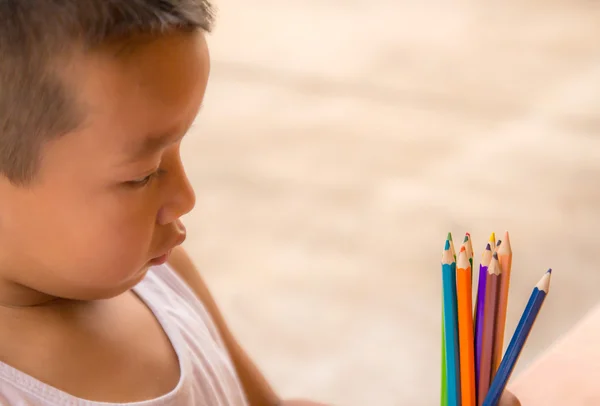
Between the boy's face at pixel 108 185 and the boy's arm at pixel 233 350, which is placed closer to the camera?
the boy's face at pixel 108 185

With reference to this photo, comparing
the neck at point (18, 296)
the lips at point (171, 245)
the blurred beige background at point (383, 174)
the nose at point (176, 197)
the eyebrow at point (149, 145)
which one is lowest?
the blurred beige background at point (383, 174)

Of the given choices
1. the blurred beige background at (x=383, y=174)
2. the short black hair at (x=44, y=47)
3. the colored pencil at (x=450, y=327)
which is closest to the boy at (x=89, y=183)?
the short black hair at (x=44, y=47)

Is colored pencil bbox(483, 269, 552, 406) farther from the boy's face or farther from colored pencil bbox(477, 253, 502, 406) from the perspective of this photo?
the boy's face

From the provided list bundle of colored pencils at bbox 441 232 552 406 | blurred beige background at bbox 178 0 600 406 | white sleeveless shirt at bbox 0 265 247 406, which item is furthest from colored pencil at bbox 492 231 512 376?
blurred beige background at bbox 178 0 600 406

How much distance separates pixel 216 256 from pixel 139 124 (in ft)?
3.13

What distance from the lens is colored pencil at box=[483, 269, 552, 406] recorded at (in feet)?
1.35

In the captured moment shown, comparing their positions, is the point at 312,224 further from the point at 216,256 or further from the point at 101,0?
the point at 101,0

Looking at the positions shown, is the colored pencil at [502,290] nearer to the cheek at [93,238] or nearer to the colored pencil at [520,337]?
the colored pencil at [520,337]

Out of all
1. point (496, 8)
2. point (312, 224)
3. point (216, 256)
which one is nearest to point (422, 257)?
point (312, 224)

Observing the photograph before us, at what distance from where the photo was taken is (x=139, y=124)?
0.35 m

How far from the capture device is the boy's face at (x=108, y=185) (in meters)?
0.34

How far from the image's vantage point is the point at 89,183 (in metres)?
0.36

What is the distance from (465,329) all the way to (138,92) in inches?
8.3

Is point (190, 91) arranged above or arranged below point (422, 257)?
above
